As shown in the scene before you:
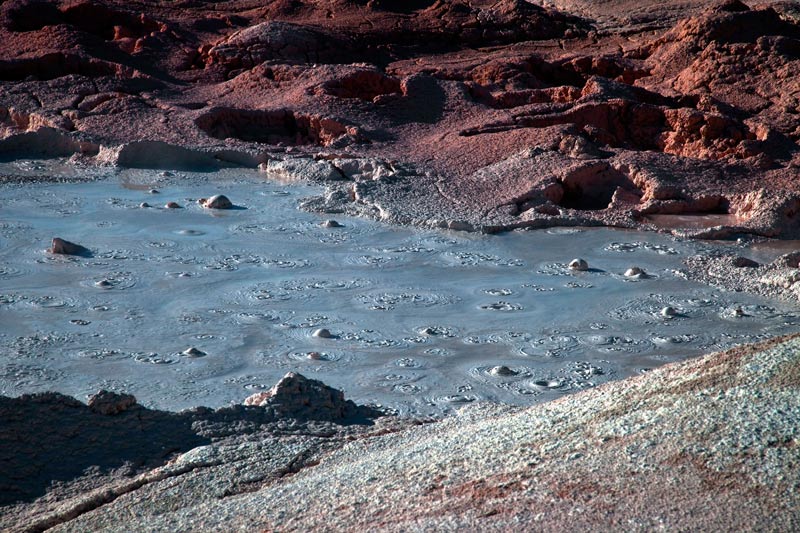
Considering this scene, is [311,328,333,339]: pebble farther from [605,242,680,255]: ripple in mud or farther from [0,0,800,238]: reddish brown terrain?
[605,242,680,255]: ripple in mud

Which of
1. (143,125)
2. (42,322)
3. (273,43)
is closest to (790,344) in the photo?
(42,322)

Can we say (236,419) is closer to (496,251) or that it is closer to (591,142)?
(496,251)

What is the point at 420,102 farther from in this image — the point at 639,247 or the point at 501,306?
the point at 501,306

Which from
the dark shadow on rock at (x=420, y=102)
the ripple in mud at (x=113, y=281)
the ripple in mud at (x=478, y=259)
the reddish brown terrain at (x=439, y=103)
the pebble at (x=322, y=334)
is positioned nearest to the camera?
the pebble at (x=322, y=334)

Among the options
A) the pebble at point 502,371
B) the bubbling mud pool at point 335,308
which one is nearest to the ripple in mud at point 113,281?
the bubbling mud pool at point 335,308

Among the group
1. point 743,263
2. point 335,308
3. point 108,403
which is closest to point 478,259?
point 335,308

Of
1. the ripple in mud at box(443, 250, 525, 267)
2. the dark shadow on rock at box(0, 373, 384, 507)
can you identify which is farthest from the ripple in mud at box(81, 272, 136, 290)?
the dark shadow on rock at box(0, 373, 384, 507)

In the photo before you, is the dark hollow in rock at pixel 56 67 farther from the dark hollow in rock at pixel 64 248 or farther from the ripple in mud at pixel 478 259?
the ripple in mud at pixel 478 259
